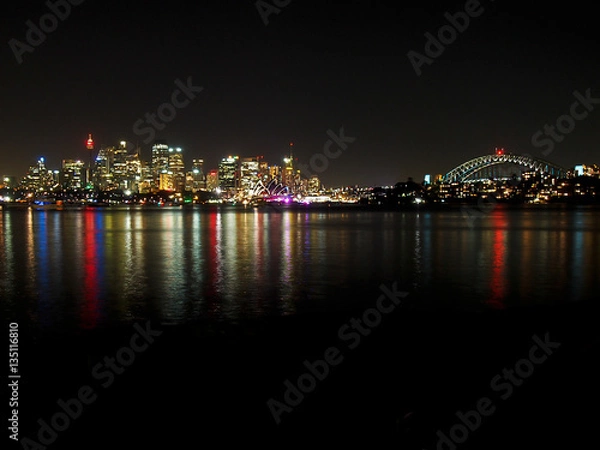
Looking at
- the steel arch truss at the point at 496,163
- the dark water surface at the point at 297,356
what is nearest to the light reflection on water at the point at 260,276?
the dark water surface at the point at 297,356

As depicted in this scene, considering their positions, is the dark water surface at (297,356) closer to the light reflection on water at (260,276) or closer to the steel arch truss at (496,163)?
the light reflection on water at (260,276)

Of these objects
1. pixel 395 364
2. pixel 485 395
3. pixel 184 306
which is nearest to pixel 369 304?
pixel 184 306

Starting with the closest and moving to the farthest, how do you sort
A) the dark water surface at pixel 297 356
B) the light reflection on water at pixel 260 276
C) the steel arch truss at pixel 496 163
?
the dark water surface at pixel 297 356, the light reflection on water at pixel 260 276, the steel arch truss at pixel 496 163

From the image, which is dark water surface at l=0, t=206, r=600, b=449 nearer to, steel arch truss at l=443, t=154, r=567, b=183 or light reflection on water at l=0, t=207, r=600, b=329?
light reflection on water at l=0, t=207, r=600, b=329

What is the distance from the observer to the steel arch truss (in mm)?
164250

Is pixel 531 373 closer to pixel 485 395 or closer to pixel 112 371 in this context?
pixel 485 395

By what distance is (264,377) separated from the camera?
21.2ft

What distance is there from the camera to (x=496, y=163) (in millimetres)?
163875

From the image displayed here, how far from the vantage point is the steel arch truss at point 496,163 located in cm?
16425

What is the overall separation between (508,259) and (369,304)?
37.8ft

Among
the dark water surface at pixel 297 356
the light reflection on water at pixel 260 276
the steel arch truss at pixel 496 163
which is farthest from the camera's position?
the steel arch truss at pixel 496 163

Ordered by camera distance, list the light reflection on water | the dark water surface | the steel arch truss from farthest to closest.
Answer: the steel arch truss
the light reflection on water
the dark water surface

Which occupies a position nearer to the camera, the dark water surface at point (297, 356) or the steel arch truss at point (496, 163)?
the dark water surface at point (297, 356)

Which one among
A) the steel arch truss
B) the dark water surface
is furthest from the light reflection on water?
Answer: the steel arch truss
